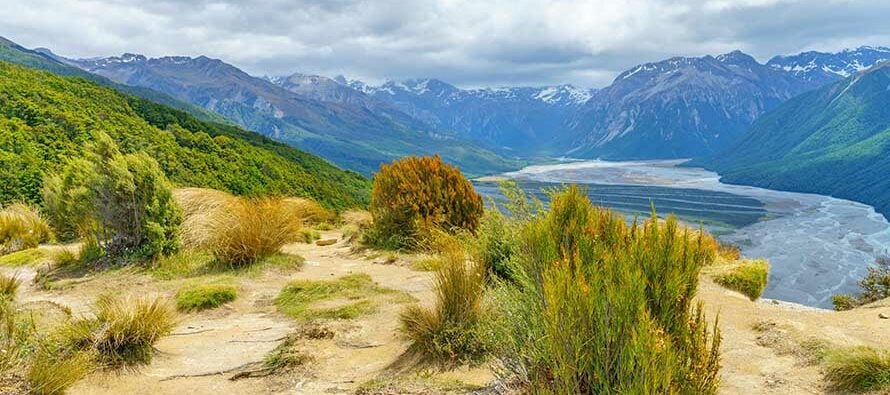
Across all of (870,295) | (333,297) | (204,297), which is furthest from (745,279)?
(204,297)

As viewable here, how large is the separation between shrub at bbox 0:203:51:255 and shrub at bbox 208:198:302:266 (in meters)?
4.83

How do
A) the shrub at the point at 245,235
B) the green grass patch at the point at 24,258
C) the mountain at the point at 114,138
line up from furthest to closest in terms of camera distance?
the mountain at the point at 114,138 < the green grass patch at the point at 24,258 < the shrub at the point at 245,235

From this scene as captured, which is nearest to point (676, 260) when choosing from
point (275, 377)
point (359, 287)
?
point (275, 377)

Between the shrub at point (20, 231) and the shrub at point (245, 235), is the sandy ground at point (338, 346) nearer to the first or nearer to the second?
the shrub at point (245, 235)

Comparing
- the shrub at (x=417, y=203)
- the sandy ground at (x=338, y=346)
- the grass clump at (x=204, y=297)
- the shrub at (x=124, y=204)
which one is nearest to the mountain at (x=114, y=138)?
the shrub at (x=124, y=204)

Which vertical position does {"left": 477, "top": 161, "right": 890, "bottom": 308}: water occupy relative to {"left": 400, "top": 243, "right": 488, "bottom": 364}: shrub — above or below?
below

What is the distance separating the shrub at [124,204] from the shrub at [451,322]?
6108 millimetres

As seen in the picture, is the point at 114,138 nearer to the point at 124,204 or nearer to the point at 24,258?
the point at 24,258

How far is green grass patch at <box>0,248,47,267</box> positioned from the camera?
989 centimetres

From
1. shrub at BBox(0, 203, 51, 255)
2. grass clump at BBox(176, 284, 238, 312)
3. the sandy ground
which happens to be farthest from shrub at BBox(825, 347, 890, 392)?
shrub at BBox(0, 203, 51, 255)

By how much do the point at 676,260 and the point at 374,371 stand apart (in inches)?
118

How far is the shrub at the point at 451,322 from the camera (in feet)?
16.8

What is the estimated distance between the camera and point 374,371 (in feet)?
16.4

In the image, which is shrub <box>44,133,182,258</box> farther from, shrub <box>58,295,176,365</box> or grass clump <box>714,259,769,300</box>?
grass clump <box>714,259,769,300</box>
